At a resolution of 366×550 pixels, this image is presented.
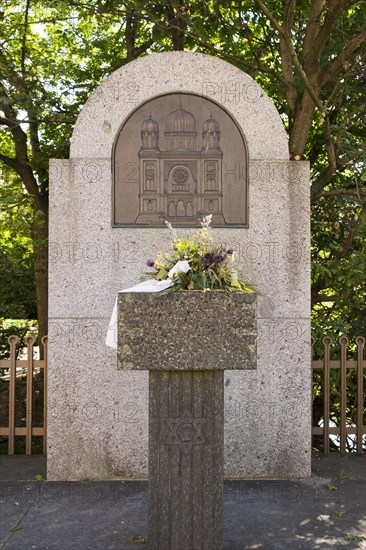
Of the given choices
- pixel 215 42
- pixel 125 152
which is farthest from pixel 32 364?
pixel 215 42

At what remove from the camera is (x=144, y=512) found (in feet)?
14.8

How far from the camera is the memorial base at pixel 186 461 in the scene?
3654 millimetres

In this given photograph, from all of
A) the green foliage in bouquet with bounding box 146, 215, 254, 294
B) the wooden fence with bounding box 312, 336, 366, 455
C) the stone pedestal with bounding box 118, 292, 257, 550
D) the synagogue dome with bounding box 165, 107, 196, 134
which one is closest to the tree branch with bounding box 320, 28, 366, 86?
the synagogue dome with bounding box 165, 107, 196, 134

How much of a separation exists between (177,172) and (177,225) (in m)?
0.52

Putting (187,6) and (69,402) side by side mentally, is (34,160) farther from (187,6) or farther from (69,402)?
(69,402)

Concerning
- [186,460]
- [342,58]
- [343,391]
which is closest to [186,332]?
[186,460]

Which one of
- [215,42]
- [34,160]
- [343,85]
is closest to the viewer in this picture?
[343,85]

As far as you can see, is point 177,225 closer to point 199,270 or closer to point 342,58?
point 199,270

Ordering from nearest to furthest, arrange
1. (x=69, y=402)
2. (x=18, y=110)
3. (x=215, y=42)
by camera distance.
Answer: (x=69, y=402)
(x=18, y=110)
(x=215, y=42)

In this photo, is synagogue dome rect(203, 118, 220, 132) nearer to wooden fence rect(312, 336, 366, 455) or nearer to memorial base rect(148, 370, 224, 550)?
wooden fence rect(312, 336, 366, 455)

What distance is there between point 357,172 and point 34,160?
475 centimetres

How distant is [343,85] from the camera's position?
23.9 ft

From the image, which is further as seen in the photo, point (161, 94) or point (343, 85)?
point (343, 85)

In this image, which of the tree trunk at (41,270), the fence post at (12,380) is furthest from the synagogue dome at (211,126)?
the tree trunk at (41,270)
